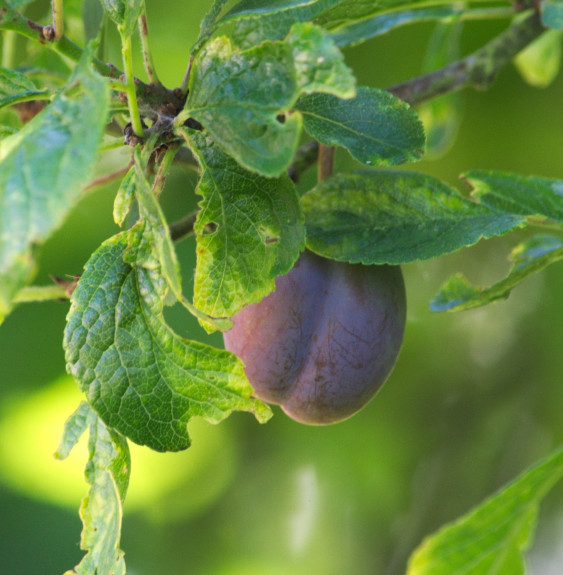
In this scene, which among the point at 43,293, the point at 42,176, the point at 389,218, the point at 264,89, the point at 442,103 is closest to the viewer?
the point at 42,176

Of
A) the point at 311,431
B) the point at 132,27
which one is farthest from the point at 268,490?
the point at 132,27

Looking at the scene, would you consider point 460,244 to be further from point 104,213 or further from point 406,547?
point 406,547

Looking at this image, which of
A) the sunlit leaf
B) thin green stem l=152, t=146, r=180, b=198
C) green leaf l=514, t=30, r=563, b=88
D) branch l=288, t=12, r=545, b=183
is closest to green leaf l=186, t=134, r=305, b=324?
thin green stem l=152, t=146, r=180, b=198

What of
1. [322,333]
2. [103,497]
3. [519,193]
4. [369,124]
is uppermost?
[369,124]

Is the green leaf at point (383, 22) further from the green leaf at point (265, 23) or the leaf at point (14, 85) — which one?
the leaf at point (14, 85)

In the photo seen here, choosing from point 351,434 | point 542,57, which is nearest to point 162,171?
point 542,57

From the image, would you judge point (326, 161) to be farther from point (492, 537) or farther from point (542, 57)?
point (542, 57)

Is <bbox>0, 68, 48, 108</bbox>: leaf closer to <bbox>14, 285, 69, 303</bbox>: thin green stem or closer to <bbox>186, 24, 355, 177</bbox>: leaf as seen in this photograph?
<bbox>186, 24, 355, 177</bbox>: leaf
